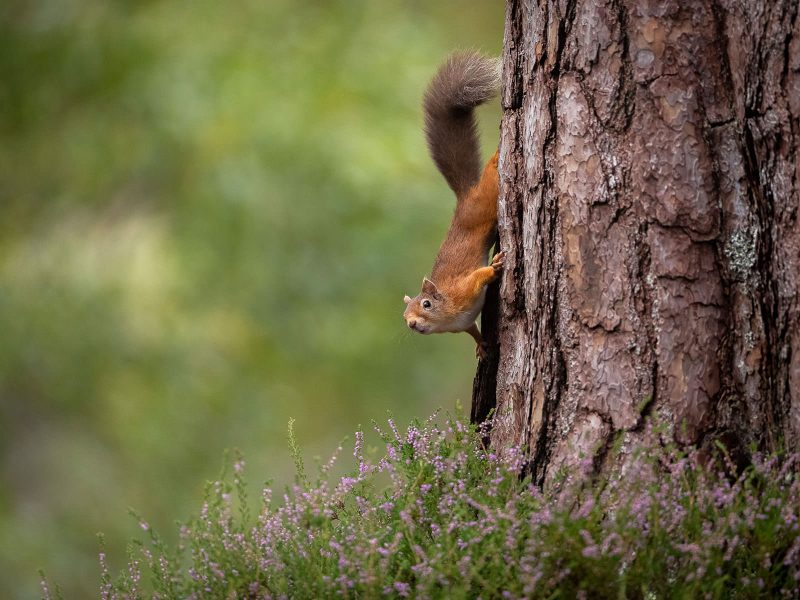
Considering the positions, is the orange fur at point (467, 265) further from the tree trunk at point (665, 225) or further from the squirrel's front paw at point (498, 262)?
the tree trunk at point (665, 225)

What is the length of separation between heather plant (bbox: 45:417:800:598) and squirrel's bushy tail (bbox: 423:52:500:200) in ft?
3.01

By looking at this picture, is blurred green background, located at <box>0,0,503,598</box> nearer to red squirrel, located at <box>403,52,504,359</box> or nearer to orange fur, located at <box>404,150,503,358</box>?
red squirrel, located at <box>403,52,504,359</box>

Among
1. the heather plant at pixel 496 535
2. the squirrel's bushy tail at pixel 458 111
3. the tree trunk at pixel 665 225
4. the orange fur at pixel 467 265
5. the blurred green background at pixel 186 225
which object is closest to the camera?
the heather plant at pixel 496 535

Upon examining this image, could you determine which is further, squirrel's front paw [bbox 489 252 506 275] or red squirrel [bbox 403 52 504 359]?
red squirrel [bbox 403 52 504 359]

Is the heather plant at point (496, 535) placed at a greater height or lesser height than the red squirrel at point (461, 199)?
lesser

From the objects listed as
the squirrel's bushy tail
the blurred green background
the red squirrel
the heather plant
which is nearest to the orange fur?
the red squirrel

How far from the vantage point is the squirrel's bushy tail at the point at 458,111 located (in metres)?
3.12

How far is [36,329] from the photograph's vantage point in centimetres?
705

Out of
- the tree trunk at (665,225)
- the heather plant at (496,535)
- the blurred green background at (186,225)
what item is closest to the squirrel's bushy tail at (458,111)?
the tree trunk at (665,225)

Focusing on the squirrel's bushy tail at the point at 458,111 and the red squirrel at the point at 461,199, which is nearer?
the red squirrel at the point at 461,199

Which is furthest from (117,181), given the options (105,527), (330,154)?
(105,527)

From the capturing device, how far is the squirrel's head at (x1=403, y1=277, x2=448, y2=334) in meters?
3.15

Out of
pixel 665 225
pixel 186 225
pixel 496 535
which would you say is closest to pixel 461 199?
pixel 665 225

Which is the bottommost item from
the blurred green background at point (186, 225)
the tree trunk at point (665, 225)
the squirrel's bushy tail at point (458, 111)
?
the tree trunk at point (665, 225)
